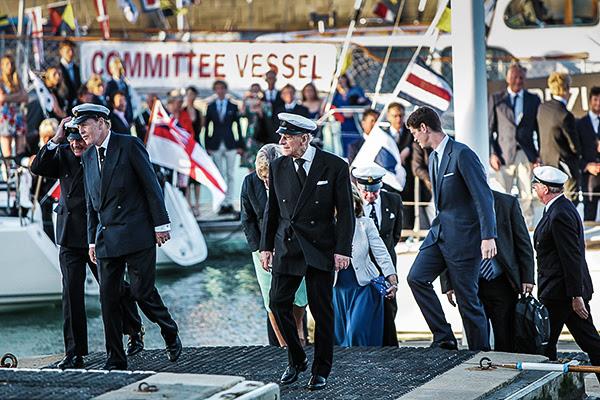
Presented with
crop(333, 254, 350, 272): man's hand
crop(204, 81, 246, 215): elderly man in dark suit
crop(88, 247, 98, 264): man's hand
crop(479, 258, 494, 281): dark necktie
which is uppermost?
crop(333, 254, 350, 272): man's hand

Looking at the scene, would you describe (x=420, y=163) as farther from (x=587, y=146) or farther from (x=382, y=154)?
(x=587, y=146)

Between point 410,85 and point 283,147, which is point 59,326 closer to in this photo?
point 410,85

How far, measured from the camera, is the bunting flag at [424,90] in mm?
17109

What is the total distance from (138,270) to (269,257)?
982mm

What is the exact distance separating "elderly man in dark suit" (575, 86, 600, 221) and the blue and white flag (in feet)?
6.86

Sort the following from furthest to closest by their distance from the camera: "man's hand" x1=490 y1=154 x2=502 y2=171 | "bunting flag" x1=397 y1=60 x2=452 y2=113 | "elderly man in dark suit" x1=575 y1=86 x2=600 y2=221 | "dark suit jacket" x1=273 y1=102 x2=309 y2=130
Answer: "dark suit jacket" x1=273 y1=102 x2=309 y2=130, "elderly man in dark suit" x1=575 y1=86 x2=600 y2=221, "man's hand" x1=490 y1=154 x2=502 y2=171, "bunting flag" x1=397 y1=60 x2=452 y2=113

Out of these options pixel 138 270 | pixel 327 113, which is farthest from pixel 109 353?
pixel 327 113

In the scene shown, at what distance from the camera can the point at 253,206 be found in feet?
40.4

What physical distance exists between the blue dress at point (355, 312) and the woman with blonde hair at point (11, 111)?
11.4 m

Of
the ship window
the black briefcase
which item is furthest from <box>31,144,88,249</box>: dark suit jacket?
the ship window

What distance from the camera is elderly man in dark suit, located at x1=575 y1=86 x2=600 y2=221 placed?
1758cm

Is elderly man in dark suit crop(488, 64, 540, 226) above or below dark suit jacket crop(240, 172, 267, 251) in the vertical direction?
below

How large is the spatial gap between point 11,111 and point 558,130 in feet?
27.5

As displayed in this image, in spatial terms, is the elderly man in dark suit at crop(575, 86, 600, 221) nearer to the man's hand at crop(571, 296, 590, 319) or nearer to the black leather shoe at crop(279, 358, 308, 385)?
the man's hand at crop(571, 296, 590, 319)
